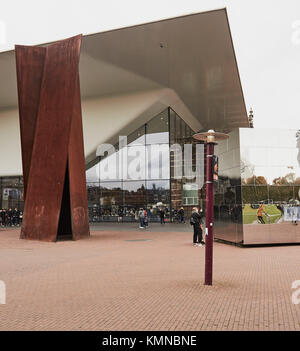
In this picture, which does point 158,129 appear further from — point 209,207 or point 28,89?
point 209,207

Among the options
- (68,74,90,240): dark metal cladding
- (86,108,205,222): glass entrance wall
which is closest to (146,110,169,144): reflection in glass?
(86,108,205,222): glass entrance wall

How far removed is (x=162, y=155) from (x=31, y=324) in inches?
1078

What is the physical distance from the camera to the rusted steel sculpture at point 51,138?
54.5 ft

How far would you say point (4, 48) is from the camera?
22328 millimetres

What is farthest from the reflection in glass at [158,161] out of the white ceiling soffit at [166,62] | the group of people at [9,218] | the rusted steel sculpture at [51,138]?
the rusted steel sculpture at [51,138]

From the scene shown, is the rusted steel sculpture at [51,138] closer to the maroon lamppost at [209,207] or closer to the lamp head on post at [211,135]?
the lamp head on post at [211,135]

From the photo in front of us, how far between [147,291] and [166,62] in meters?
18.5

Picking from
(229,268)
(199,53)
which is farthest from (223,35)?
(229,268)

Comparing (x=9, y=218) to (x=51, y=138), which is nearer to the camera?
(x=51, y=138)

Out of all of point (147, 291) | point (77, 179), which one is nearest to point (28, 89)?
point (77, 179)

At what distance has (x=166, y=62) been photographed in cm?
2291

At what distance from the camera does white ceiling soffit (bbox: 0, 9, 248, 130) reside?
62.7 ft
